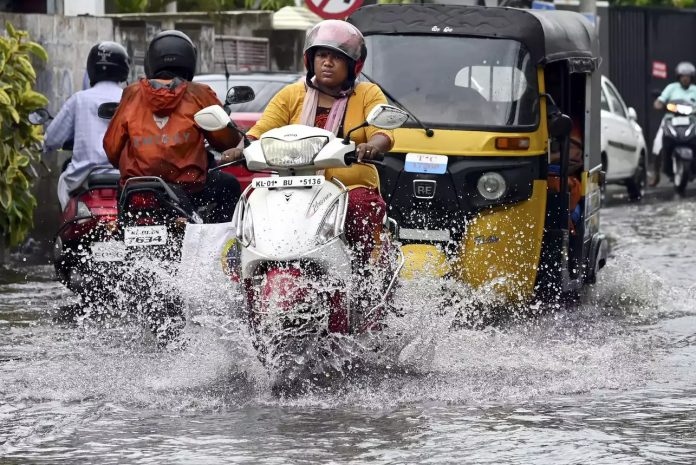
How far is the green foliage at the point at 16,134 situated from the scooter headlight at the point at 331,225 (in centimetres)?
575

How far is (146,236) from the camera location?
9.08 meters

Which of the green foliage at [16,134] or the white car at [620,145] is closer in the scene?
the green foliage at [16,134]

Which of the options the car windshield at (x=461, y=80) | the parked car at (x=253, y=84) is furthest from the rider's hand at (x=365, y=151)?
the parked car at (x=253, y=84)

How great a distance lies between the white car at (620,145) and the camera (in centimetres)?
2202

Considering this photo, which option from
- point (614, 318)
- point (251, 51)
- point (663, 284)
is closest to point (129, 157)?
point (614, 318)

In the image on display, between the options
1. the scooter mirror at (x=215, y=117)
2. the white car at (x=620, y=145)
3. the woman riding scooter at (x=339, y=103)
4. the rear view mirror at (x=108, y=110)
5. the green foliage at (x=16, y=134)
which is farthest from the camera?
the white car at (x=620, y=145)

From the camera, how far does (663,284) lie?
12.3m

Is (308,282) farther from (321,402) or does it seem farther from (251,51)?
(251,51)

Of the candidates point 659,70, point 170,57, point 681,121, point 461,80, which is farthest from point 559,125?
point 659,70

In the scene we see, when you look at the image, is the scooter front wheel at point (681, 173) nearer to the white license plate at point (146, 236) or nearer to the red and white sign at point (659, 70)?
the red and white sign at point (659, 70)

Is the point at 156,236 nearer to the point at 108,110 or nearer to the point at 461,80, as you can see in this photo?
the point at 108,110

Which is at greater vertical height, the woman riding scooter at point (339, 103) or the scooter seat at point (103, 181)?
the woman riding scooter at point (339, 103)

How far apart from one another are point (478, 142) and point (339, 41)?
2477mm

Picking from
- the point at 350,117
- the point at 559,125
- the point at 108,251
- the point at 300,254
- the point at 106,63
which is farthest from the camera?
the point at 106,63
